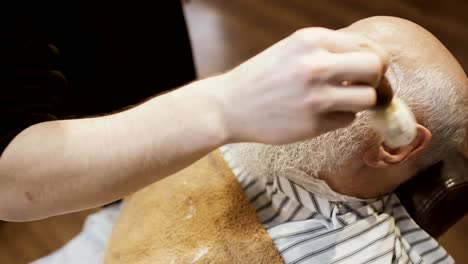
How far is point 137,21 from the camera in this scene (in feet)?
4.79

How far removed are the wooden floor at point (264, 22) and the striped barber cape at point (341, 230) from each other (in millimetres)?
1055

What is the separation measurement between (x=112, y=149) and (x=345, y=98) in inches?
12.6

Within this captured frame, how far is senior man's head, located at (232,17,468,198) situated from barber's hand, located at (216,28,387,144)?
0.34m

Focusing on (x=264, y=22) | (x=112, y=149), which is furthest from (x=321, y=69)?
(x=264, y=22)

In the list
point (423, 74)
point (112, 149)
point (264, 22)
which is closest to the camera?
point (112, 149)

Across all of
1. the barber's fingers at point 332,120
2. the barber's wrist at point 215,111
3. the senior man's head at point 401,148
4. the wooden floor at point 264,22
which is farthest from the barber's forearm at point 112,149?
the wooden floor at point 264,22

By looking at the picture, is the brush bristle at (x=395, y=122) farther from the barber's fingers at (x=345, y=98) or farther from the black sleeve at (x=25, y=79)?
the black sleeve at (x=25, y=79)

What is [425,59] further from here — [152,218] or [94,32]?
[94,32]

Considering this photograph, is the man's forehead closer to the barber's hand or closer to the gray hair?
the gray hair

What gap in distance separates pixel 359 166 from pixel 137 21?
787mm

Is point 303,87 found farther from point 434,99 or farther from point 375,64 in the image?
point 434,99

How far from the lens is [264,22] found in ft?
8.46

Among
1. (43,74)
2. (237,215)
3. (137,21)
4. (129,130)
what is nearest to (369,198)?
(237,215)

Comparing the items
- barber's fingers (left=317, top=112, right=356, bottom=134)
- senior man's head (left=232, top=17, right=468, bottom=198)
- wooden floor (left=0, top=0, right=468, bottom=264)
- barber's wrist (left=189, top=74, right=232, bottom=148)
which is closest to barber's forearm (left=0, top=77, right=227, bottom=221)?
barber's wrist (left=189, top=74, right=232, bottom=148)
